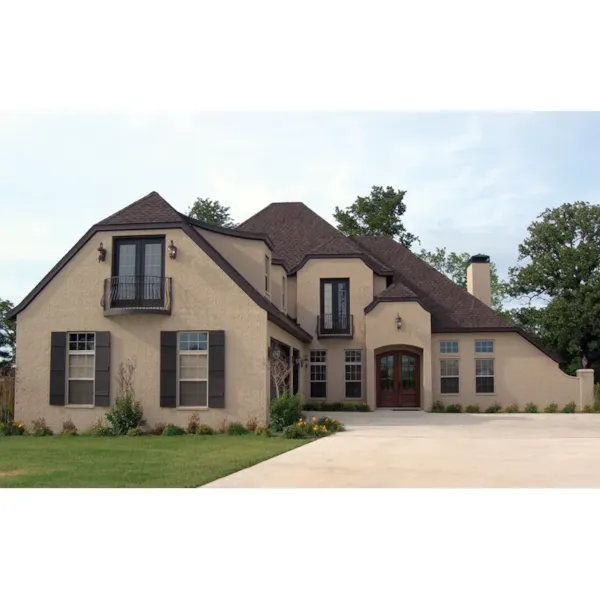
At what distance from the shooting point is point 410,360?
2544 cm

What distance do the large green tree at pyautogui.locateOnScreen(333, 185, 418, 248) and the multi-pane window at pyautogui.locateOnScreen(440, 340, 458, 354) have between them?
1556 centimetres

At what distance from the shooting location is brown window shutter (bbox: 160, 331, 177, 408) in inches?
673

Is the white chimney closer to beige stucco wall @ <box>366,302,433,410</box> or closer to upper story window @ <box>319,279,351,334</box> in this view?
beige stucco wall @ <box>366,302,433,410</box>

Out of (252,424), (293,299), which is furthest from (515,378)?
(252,424)

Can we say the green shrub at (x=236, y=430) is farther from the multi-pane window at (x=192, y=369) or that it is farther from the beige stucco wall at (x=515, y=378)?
the beige stucco wall at (x=515, y=378)

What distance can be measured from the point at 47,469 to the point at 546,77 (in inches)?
341

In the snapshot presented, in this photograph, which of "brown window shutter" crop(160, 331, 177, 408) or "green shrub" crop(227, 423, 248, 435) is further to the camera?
"brown window shutter" crop(160, 331, 177, 408)

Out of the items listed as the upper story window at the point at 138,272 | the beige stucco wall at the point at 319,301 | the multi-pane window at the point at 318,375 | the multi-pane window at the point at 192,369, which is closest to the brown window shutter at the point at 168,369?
the multi-pane window at the point at 192,369

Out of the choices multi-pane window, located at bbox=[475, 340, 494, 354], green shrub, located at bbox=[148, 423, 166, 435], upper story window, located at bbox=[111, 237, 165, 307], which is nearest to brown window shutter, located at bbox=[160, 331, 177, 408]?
green shrub, located at bbox=[148, 423, 166, 435]

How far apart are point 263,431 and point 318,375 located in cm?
971

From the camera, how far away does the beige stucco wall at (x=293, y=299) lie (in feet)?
84.9

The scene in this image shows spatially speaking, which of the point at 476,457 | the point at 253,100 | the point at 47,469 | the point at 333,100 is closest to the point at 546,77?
the point at 333,100

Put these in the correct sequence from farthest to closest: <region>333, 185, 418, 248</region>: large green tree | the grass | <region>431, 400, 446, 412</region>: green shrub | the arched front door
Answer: <region>333, 185, 418, 248</region>: large green tree → the arched front door → <region>431, 400, 446, 412</region>: green shrub → the grass
